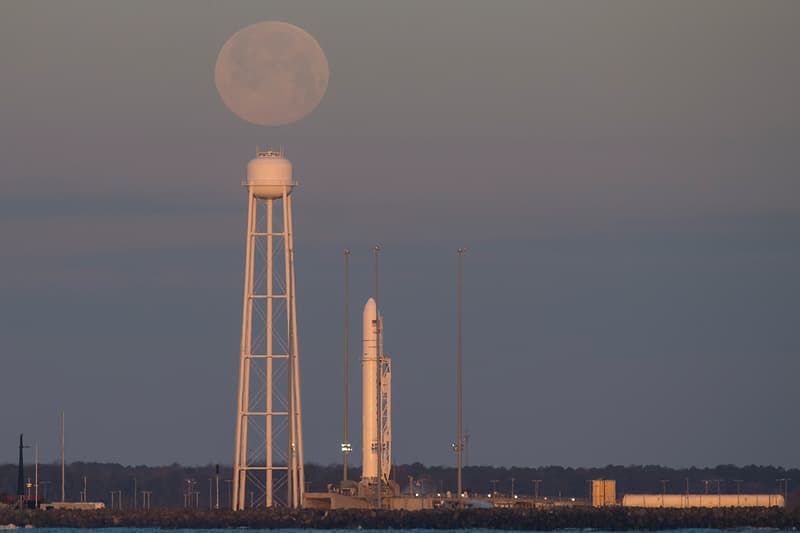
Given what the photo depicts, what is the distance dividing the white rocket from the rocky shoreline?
523 centimetres

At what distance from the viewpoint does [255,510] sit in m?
113

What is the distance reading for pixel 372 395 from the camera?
115312 millimetres

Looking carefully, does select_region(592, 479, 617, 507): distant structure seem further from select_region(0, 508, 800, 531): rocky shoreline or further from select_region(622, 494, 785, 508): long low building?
select_region(0, 508, 800, 531): rocky shoreline

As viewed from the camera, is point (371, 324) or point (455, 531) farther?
point (371, 324)

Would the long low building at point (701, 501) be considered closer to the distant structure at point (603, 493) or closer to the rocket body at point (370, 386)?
the distant structure at point (603, 493)

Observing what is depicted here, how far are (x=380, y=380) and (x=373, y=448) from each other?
6138mm

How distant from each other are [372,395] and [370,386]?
566 mm

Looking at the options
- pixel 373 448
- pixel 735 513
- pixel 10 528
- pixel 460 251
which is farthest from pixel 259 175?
pixel 735 513

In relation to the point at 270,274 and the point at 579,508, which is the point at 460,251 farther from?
the point at 579,508

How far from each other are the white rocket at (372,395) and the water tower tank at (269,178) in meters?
12.3

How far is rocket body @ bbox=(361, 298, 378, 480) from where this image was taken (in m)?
114

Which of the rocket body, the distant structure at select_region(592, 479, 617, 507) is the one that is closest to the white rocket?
the rocket body

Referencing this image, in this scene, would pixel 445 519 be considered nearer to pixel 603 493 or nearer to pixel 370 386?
pixel 370 386

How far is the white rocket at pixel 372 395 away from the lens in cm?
11444
